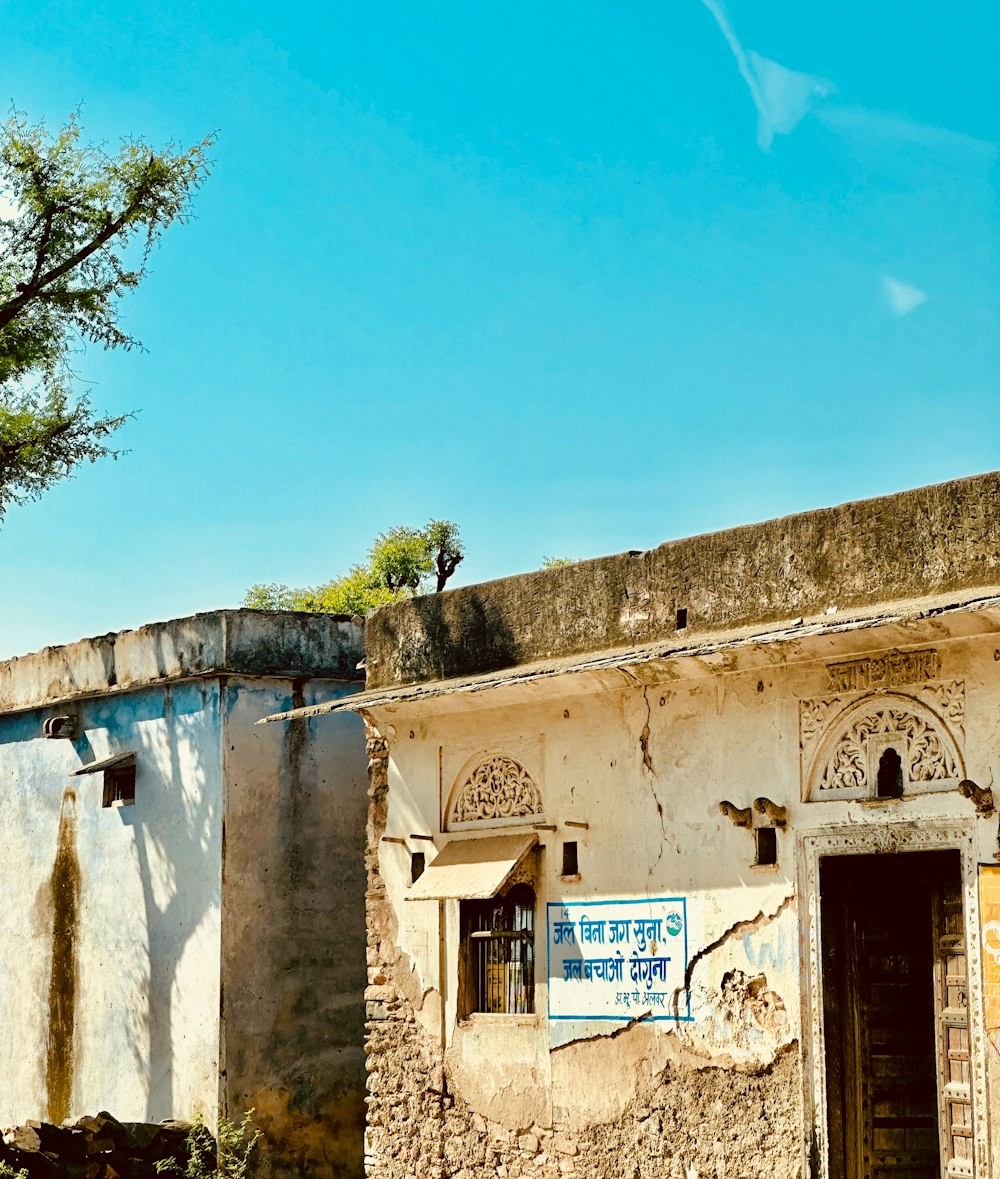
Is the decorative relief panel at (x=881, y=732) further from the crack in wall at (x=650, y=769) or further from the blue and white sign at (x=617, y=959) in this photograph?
the blue and white sign at (x=617, y=959)

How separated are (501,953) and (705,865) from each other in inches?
65.7

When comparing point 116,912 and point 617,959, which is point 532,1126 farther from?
point 116,912

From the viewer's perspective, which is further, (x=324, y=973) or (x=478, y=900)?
(x=324, y=973)

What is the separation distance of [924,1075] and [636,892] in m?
1.65

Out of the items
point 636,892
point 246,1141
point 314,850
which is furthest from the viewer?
point 314,850

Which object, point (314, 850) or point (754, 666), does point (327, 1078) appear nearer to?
point (314, 850)

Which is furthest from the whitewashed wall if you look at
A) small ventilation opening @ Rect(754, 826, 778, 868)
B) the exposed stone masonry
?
small ventilation opening @ Rect(754, 826, 778, 868)

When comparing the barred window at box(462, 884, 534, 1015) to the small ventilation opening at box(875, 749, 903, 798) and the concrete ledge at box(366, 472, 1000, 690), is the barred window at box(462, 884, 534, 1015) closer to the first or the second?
the concrete ledge at box(366, 472, 1000, 690)

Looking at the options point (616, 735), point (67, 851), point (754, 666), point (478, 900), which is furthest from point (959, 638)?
point (67, 851)

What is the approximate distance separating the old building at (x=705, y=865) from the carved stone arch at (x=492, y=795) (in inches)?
0.7

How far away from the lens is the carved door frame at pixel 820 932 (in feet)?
22.0

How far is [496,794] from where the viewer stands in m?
9.18

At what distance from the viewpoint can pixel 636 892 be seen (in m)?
8.29

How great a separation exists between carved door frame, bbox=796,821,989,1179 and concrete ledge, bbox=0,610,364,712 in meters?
4.74
